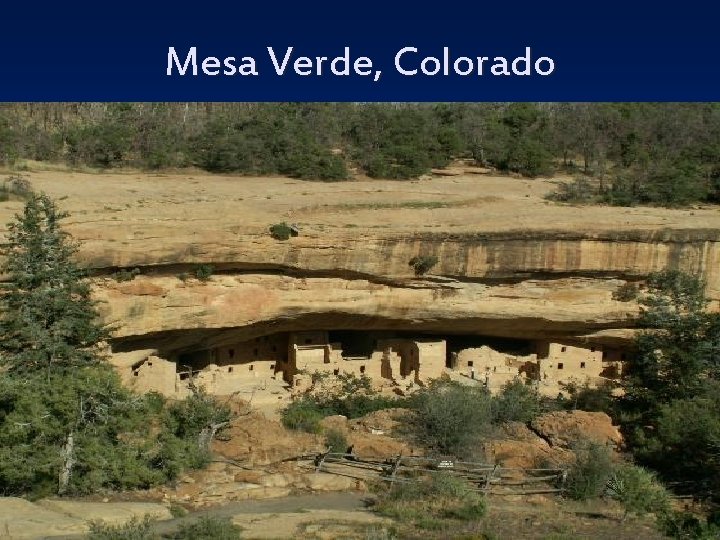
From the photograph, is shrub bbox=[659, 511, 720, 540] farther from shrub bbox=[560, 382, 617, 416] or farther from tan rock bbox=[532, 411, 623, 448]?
shrub bbox=[560, 382, 617, 416]

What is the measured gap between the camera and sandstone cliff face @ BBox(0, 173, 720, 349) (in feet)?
49.4

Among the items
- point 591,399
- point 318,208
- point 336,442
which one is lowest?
point 336,442

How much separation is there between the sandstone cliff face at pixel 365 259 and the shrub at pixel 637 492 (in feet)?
15.1

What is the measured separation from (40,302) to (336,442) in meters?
5.19

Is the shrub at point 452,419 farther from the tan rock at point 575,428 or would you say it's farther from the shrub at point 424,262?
the shrub at point 424,262

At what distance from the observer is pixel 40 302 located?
12.8 meters

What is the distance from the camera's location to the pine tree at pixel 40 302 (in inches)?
501

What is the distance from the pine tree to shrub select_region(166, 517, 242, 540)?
402cm

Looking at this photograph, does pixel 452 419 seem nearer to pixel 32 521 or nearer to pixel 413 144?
pixel 32 521

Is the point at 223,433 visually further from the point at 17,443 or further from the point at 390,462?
A: the point at 17,443

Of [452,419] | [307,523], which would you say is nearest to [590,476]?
[452,419]

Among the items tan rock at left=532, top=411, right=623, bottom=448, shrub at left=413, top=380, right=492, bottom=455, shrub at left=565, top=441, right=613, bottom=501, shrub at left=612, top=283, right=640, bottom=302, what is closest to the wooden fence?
shrub at left=565, top=441, right=613, bottom=501

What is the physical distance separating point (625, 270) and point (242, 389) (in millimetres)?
7806

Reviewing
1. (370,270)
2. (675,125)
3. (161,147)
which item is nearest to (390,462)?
(370,270)
